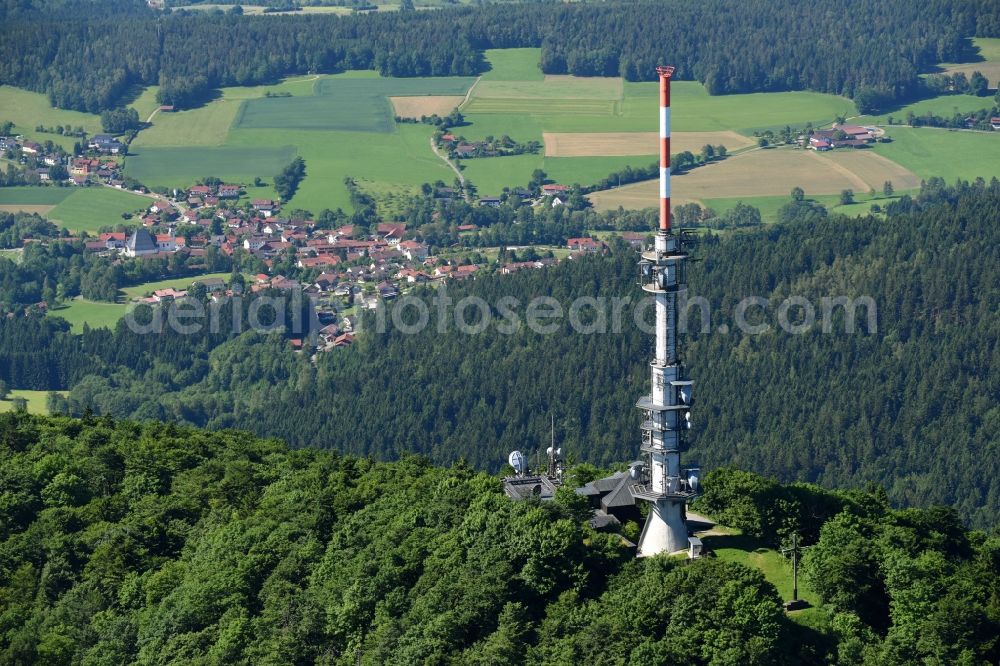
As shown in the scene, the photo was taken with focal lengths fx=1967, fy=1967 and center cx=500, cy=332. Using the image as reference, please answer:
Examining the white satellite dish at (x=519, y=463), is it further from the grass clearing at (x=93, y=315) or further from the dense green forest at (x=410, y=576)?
the grass clearing at (x=93, y=315)

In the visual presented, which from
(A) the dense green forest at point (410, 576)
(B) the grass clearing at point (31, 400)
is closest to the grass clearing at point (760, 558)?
(A) the dense green forest at point (410, 576)

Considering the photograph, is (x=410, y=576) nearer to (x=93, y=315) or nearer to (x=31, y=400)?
(x=31, y=400)

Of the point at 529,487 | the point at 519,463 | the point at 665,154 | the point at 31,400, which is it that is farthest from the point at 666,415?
the point at 31,400

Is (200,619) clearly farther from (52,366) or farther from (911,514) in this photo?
(52,366)

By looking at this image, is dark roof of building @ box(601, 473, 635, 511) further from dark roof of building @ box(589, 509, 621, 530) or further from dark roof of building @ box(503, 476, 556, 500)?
dark roof of building @ box(503, 476, 556, 500)

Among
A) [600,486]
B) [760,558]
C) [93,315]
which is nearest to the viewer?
[760,558]

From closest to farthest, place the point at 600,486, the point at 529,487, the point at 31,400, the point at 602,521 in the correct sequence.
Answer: the point at 602,521 < the point at 600,486 < the point at 529,487 < the point at 31,400
